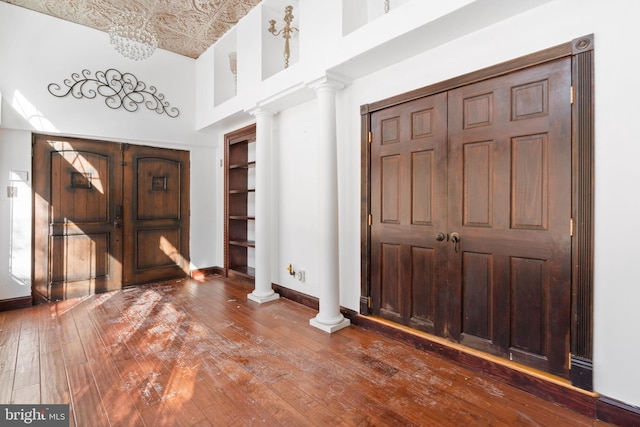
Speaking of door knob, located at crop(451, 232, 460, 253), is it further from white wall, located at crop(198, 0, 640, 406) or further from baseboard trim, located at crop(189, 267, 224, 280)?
baseboard trim, located at crop(189, 267, 224, 280)

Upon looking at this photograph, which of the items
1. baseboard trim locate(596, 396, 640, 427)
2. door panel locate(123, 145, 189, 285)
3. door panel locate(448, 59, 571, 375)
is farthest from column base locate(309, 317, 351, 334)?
door panel locate(123, 145, 189, 285)

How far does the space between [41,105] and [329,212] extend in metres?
3.79

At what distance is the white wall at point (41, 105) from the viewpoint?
3.71m

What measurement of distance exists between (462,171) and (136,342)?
3085mm

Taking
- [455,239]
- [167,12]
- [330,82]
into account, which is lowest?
[455,239]

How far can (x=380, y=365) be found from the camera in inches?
94.3

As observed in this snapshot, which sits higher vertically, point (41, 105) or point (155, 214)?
point (41, 105)

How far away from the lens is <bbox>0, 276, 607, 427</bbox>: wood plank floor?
1.83 meters

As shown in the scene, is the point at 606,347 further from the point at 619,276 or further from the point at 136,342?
the point at 136,342

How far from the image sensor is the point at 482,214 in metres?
2.34

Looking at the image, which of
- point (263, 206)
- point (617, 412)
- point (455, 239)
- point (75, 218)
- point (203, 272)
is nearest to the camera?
point (617, 412)

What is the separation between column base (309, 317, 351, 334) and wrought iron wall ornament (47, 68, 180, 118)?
12.7ft

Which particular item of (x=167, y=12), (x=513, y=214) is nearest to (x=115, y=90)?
(x=167, y=12)

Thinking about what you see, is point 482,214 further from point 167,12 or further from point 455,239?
point 167,12
